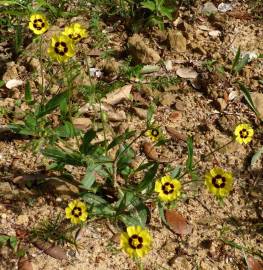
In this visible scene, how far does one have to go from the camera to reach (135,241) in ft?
8.75

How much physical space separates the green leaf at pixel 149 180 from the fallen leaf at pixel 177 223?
0.24 m

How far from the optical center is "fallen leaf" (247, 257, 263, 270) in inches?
126

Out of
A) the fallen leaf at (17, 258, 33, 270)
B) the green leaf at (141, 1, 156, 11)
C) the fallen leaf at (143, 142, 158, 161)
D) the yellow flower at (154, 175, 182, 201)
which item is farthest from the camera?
the green leaf at (141, 1, 156, 11)

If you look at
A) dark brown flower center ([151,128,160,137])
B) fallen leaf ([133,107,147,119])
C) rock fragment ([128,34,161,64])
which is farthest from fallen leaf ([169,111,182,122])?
dark brown flower center ([151,128,160,137])

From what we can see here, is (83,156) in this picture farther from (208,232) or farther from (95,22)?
(95,22)

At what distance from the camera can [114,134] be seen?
12.0ft

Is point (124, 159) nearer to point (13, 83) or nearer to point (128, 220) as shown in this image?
point (128, 220)

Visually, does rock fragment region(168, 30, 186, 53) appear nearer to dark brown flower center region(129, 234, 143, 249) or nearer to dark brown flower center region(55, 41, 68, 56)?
dark brown flower center region(55, 41, 68, 56)

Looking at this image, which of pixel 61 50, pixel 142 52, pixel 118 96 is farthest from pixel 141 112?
pixel 61 50

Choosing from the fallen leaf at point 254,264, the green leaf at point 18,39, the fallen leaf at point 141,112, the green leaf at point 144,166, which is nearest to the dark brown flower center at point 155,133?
the green leaf at point 144,166

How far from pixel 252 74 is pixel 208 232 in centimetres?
154

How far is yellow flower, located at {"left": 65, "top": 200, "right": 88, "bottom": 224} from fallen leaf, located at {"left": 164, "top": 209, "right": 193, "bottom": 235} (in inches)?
25.0

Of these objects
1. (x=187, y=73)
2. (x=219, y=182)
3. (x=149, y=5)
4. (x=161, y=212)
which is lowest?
(x=161, y=212)

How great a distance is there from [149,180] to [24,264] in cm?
87
